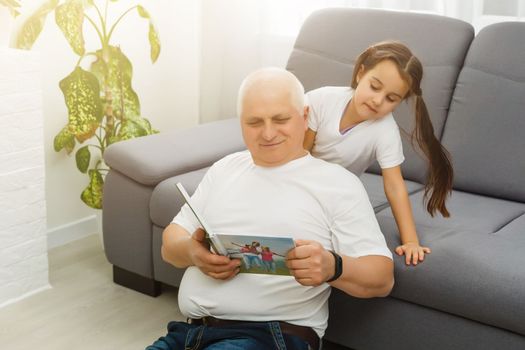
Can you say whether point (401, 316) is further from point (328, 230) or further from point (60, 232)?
point (60, 232)

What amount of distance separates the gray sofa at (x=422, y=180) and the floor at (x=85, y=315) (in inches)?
3.4

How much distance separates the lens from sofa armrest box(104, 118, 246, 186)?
255cm

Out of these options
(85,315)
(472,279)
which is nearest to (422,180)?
(472,279)

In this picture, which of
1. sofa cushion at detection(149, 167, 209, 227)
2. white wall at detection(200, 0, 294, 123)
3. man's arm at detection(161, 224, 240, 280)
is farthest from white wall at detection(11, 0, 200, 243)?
man's arm at detection(161, 224, 240, 280)

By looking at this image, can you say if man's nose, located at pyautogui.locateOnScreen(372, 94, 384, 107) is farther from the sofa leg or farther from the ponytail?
the sofa leg

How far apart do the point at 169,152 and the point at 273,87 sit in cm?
94

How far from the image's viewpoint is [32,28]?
9.21ft

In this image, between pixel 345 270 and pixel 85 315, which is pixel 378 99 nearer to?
pixel 345 270

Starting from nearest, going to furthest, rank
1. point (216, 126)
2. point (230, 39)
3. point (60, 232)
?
1. point (216, 126)
2. point (60, 232)
3. point (230, 39)

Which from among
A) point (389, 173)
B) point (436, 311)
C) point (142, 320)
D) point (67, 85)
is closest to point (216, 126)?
point (67, 85)

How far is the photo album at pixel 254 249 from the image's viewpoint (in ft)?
5.23

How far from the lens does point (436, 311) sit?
1974 millimetres

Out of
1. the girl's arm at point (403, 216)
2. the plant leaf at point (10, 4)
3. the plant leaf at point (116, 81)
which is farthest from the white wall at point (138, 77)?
the girl's arm at point (403, 216)

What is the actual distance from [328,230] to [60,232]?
5.65ft
